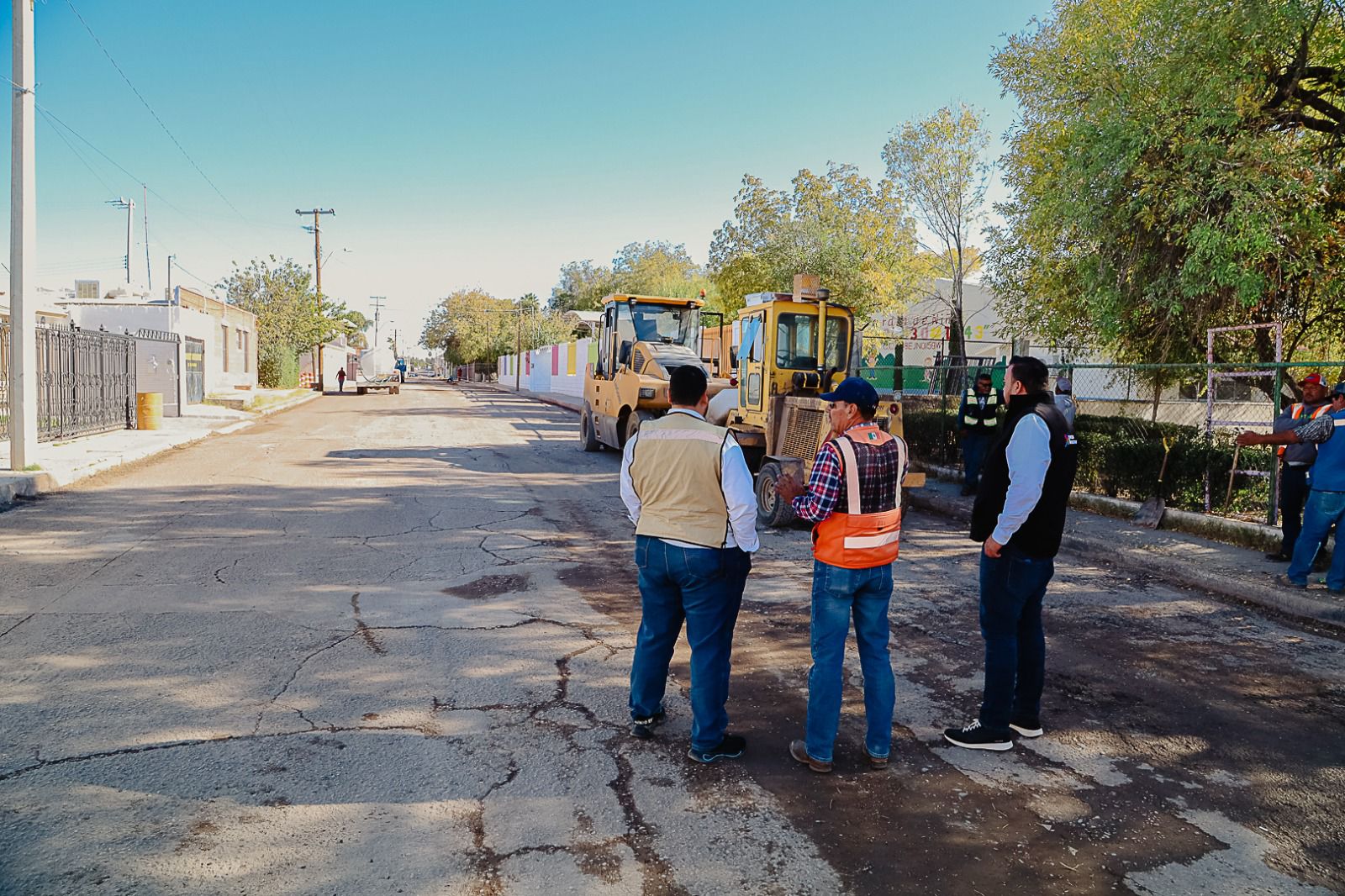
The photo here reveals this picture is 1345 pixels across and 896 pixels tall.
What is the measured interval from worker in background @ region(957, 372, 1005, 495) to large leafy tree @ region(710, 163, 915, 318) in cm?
2057

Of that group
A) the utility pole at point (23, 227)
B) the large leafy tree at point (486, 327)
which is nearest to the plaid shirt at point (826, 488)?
the utility pole at point (23, 227)

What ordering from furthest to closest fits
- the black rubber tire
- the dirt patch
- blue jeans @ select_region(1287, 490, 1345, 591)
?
the black rubber tire < blue jeans @ select_region(1287, 490, 1345, 591) < the dirt patch

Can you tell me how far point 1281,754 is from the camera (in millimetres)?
4367

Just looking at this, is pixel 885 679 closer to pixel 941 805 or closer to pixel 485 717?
pixel 941 805

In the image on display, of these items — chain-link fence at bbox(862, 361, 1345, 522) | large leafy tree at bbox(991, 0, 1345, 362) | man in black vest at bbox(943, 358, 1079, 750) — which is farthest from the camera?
large leafy tree at bbox(991, 0, 1345, 362)

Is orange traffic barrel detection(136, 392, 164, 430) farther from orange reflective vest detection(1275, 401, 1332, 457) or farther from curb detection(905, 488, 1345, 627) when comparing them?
orange reflective vest detection(1275, 401, 1332, 457)

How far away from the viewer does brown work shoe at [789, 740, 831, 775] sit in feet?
12.9

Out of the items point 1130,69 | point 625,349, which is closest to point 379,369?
point 625,349

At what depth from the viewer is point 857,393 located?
13.2ft

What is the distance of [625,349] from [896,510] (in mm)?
12470

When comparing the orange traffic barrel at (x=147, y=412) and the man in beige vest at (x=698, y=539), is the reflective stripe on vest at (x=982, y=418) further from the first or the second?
the orange traffic barrel at (x=147, y=412)

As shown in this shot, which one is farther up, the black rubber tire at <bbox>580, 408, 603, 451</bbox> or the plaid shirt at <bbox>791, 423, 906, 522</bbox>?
the plaid shirt at <bbox>791, 423, 906, 522</bbox>

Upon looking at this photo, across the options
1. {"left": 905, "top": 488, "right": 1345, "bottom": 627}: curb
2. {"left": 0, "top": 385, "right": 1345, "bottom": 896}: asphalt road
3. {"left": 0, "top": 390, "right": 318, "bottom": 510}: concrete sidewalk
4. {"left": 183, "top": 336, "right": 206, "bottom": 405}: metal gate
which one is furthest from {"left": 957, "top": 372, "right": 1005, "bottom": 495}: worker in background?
{"left": 183, "top": 336, "right": 206, "bottom": 405}: metal gate

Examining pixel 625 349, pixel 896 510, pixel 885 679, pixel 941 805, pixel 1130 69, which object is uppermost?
pixel 1130 69
